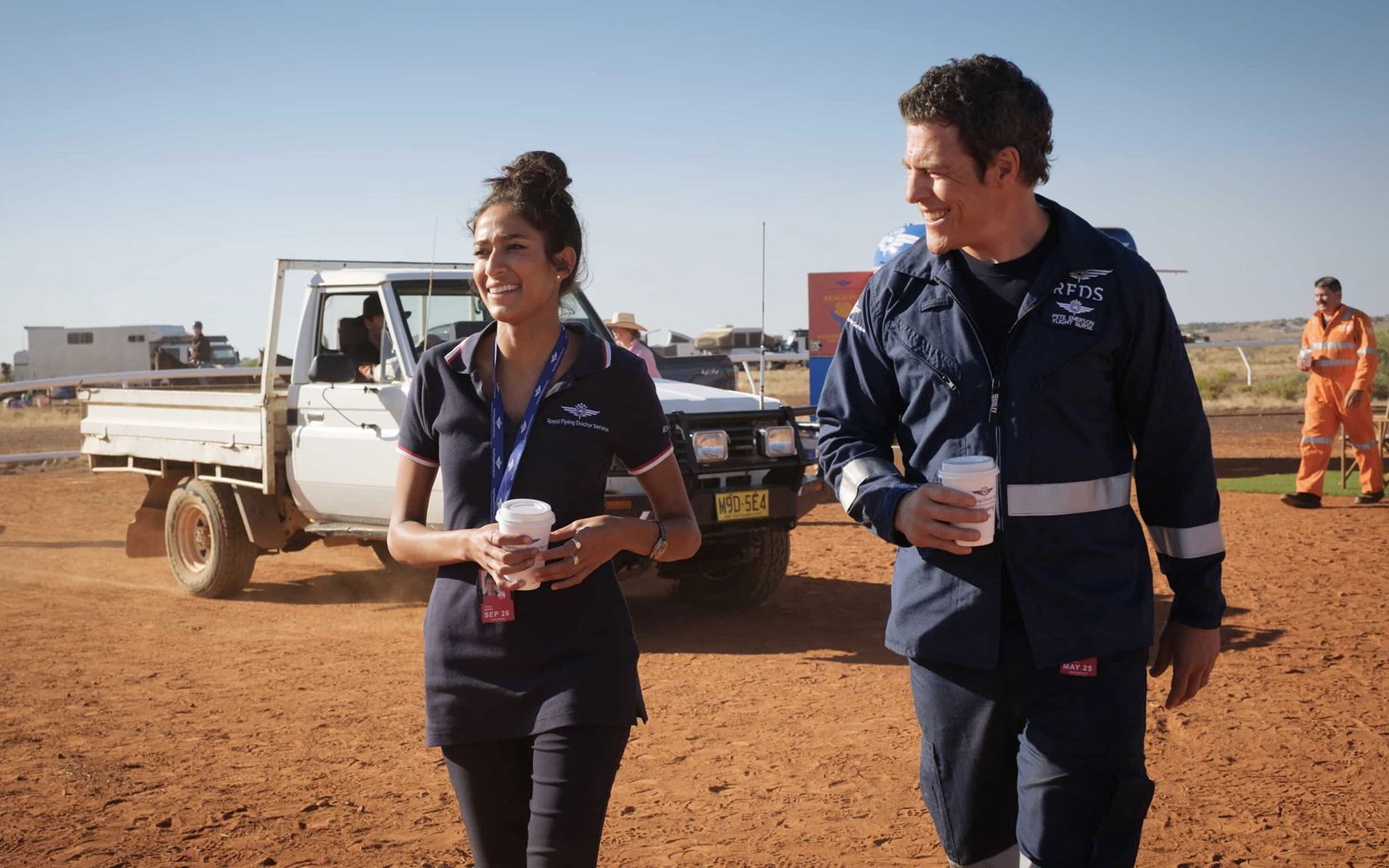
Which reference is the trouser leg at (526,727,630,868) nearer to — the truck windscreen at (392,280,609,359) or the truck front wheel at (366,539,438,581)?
the truck windscreen at (392,280,609,359)

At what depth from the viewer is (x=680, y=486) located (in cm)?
321

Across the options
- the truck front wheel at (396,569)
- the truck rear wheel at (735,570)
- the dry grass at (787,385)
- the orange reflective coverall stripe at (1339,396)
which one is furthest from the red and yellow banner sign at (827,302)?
the truck rear wheel at (735,570)

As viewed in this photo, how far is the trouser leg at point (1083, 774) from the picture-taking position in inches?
106

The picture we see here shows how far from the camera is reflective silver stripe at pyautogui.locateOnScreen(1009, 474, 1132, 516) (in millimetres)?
2768

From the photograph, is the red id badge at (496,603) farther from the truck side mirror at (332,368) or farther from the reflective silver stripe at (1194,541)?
the truck side mirror at (332,368)

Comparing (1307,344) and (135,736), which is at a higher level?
(1307,344)

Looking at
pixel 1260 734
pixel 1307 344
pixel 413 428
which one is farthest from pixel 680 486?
pixel 1307 344

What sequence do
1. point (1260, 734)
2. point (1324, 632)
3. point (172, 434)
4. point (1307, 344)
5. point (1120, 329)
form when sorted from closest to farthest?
point (1120, 329) → point (1260, 734) → point (1324, 632) → point (172, 434) → point (1307, 344)

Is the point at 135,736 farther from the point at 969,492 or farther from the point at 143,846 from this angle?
the point at 969,492

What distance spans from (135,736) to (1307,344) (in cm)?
1186

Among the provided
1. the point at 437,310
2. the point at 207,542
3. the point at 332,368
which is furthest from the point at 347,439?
the point at 207,542

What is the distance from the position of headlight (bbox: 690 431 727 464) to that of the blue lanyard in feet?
16.6

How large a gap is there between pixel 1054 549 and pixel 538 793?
123cm

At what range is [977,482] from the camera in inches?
102
